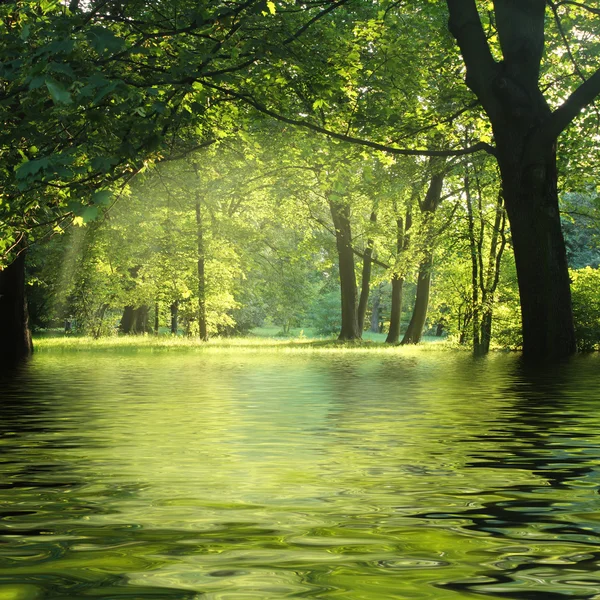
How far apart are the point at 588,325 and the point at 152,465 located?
22.8m

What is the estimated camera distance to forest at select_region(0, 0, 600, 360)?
38.0 ft

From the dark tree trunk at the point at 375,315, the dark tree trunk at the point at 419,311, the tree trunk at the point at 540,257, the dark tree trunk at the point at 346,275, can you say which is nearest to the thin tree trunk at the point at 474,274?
the dark tree trunk at the point at 419,311

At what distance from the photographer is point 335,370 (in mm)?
17266

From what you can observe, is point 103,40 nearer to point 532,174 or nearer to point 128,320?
point 532,174

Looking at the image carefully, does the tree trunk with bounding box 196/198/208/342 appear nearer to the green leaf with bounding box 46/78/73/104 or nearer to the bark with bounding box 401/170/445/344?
the bark with bounding box 401/170/445/344

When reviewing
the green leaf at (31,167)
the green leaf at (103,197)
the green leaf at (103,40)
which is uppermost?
the green leaf at (103,40)

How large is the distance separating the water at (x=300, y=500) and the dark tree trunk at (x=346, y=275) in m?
34.6

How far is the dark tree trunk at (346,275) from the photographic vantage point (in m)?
44.2

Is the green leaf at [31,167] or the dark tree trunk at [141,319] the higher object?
the green leaf at [31,167]

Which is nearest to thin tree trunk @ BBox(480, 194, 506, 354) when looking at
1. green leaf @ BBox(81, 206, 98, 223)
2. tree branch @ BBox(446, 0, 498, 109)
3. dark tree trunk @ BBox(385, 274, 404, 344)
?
tree branch @ BBox(446, 0, 498, 109)

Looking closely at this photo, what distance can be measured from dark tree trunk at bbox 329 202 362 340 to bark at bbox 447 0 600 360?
26.9m

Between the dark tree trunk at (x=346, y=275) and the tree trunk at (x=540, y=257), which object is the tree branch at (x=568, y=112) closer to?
the tree trunk at (x=540, y=257)

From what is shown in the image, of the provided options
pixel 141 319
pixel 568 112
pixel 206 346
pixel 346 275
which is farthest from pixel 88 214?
pixel 141 319

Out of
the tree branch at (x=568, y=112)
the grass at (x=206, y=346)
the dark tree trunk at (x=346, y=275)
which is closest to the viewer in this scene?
the tree branch at (x=568, y=112)
